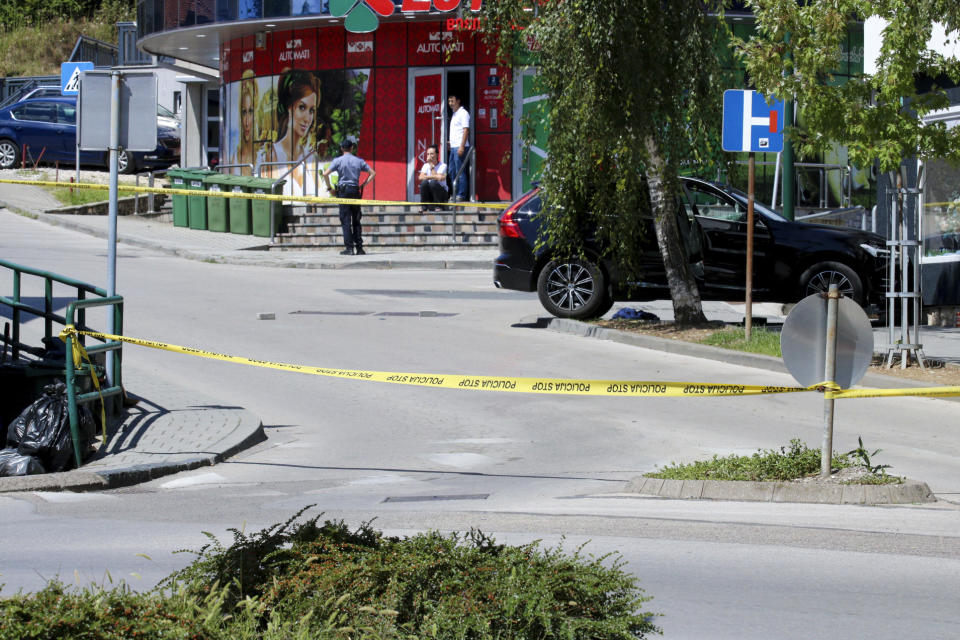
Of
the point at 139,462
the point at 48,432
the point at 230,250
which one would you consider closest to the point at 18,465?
the point at 48,432

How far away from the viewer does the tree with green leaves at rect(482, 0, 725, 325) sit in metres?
13.9

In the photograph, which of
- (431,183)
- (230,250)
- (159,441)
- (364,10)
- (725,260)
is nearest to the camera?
(159,441)

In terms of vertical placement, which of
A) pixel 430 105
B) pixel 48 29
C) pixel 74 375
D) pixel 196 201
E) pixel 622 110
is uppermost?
pixel 48 29

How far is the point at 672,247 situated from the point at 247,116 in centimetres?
2123

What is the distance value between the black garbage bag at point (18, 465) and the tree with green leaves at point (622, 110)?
760 centimetres

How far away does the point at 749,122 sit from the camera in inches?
537

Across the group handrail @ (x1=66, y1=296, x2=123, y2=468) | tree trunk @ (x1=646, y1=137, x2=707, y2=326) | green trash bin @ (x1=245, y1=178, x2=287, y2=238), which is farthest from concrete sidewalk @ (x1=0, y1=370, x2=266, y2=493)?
green trash bin @ (x1=245, y1=178, x2=287, y2=238)

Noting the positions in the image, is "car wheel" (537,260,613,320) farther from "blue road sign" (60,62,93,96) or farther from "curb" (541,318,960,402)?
"blue road sign" (60,62,93,96)

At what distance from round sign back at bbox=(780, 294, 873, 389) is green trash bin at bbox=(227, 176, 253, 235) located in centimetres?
2149

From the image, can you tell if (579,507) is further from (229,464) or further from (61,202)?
(61,202)

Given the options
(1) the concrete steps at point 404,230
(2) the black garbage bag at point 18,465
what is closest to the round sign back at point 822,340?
(2) the black garbage bag at point 18,465

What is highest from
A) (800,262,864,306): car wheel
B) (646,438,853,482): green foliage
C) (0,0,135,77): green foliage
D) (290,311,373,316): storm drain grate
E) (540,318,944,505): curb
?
(0,0,135,77): green foliage

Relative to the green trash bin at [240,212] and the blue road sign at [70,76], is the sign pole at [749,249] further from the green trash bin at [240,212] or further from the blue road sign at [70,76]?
the blue road sign at [70,76]

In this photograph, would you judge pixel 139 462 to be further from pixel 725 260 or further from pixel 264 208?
pixel 264 208
